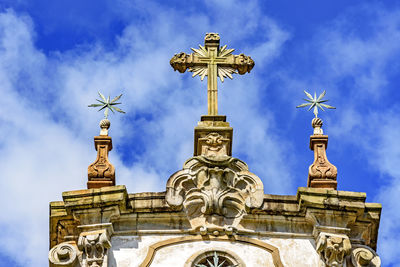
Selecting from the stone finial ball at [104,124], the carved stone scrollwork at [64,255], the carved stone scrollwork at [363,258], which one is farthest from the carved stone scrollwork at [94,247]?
the carved stone scrollwork at [363,258]

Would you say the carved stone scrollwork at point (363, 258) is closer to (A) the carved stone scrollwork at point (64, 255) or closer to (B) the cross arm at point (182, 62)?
(A) the carved stone scrollwork at point (64, 255)

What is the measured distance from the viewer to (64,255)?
18969 millimetres

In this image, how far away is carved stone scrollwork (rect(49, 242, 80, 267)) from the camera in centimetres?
1888

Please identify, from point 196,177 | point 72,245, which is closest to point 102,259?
point 72,245

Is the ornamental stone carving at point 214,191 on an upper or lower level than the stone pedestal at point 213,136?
lower

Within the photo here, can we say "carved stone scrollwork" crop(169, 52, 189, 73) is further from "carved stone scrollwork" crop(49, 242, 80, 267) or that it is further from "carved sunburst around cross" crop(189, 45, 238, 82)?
"carved stone scrollwork" crop(49, 242, 80, 267)

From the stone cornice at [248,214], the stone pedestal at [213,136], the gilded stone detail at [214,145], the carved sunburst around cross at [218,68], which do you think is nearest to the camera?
the stone cornice at [248,214]

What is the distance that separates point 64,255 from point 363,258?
4732 mm

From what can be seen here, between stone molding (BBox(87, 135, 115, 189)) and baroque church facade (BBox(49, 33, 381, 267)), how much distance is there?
0.02 metres

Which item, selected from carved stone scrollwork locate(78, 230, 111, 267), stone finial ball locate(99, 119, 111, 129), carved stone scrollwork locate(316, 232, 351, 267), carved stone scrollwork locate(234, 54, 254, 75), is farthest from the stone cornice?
carved stone scrollwork locate(234, 54, 254, 75)

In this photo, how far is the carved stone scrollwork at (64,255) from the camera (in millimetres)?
18875

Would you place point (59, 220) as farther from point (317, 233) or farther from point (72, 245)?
point (317, 233)

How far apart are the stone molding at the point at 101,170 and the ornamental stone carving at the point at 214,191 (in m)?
1.07

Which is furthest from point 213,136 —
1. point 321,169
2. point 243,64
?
point 243,64
